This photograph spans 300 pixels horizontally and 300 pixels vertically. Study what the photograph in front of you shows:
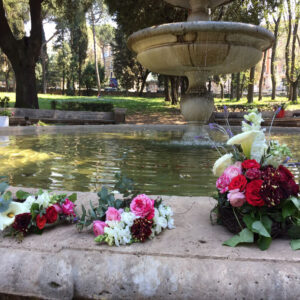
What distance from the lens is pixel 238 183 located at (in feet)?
5.77

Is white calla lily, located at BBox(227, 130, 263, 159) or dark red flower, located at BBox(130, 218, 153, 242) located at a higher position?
white calla lily, located at BBox(227, 130, 263, 159)

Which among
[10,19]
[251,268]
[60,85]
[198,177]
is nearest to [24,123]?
[198,177]

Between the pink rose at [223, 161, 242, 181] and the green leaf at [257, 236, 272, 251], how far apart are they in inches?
13.9

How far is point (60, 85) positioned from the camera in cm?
6888

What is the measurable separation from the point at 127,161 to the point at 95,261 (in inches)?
148

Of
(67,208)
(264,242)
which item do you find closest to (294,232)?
(264,242)

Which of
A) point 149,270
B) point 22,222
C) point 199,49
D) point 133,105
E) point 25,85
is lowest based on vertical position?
point 149,270

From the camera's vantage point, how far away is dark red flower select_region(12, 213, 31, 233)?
1.76 meters

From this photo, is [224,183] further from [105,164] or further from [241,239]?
[105,164]

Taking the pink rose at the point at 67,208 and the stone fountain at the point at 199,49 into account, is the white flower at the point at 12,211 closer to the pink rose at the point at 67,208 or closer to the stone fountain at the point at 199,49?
the pink rose at the point at 67,208

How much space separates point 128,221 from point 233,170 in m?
0.63

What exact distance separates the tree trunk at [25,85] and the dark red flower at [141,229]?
15003 millimetres

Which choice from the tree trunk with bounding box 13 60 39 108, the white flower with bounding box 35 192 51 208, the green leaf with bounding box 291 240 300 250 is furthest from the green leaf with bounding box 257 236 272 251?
the tree trunk with bounding box 13 60 39 108

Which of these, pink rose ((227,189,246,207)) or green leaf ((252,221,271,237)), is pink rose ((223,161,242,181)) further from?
green leaf ((252,221,271,237))
